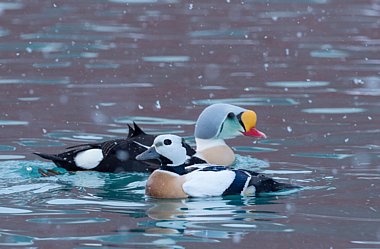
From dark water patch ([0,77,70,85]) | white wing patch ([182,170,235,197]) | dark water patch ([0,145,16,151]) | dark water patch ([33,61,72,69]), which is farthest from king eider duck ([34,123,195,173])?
dark water patch ([33,61,72,69])

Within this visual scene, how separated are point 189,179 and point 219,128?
2.00 metres

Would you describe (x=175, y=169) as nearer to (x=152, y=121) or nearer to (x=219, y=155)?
(x=219, y=155)

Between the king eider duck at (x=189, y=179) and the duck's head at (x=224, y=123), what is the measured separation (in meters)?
1.79

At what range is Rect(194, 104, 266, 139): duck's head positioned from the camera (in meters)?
12.4

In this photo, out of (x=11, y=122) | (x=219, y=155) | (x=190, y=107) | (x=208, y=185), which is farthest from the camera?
(x=190, y=107)

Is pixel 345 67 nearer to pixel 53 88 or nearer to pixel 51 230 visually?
pixel 53 88

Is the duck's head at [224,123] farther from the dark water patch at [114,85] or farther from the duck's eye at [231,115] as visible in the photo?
the dark water patch at [114,85]

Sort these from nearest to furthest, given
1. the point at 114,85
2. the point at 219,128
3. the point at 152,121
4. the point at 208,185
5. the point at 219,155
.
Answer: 1. the point at 208,185
2. the point at 219,155
3. the point at 219,128
4. the point at 152,121
5. the point at 114,85

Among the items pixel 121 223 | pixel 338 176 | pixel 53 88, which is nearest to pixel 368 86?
pixel 53 88

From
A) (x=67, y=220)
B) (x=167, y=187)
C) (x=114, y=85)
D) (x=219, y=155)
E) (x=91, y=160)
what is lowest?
(x=67, y=220)

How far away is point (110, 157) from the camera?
11.5 metres

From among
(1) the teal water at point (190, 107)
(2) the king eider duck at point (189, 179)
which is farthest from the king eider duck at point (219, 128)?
(2) the king eider duck at point (189, 179)

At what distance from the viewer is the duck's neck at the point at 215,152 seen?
12.3 metres

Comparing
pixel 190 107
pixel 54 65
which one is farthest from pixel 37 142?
pixel 54 65
